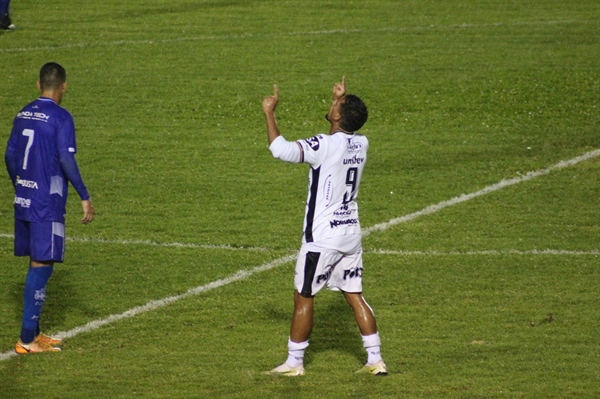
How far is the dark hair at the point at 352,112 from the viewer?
23.6ft

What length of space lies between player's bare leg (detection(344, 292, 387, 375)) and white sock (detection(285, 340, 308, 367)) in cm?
42

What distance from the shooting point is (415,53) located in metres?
20.3

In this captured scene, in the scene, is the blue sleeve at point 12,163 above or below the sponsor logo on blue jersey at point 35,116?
below

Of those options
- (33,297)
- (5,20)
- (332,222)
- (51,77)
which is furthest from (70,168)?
(5,20)

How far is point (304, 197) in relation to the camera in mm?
13016

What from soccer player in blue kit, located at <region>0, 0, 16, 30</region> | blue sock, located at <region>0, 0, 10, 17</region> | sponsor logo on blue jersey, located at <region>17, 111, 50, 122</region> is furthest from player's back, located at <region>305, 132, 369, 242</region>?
soccer player in blue kit, located at <region>0, 0, 16, 30</region>

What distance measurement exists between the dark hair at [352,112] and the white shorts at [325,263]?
31.0 inches

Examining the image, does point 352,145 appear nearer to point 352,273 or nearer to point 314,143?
point 314,143

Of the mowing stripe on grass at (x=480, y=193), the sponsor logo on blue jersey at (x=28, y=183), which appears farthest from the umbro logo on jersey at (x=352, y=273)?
the mowing stripe on grass at (x=480, y=193)

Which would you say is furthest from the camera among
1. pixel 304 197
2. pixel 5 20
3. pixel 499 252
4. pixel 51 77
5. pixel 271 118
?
pixel 5 20

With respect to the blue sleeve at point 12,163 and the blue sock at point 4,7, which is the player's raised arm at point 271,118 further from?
the blue sock at point 4,7

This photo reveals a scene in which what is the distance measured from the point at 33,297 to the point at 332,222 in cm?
236

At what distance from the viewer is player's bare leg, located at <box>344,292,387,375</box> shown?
7.34 m

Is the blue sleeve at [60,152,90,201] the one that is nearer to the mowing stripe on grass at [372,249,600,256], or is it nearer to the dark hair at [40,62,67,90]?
the dark hair at [40,62,67,90]
